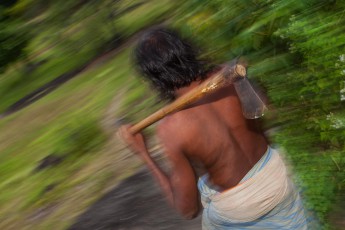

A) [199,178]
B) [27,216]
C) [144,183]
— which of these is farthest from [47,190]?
[199,178]

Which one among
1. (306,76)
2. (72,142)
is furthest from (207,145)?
(72,142)

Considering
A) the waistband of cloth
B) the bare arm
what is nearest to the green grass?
the bare arm

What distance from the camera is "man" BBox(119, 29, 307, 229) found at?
183 centimetres

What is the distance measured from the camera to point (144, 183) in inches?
159

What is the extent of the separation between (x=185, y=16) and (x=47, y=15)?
7.47m

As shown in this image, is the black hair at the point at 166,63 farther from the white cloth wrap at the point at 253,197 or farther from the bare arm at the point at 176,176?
the white cloth wrap at the point at 253,197

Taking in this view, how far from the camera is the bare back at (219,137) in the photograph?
1.81 m

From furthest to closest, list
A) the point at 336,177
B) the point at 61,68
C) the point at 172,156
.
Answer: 1. the point at 61,68
2. the point at 336,177
3. the point at 172,156

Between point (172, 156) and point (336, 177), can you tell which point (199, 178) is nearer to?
point (172, 156)

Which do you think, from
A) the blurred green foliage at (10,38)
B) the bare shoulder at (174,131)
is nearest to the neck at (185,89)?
the bare shoulder at (174,131)

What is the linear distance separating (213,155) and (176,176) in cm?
15

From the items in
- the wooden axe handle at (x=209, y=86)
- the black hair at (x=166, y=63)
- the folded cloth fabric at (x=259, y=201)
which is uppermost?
the black hair at (x=166, y=63)

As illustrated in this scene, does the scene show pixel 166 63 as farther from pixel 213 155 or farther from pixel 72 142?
pixel 72 142

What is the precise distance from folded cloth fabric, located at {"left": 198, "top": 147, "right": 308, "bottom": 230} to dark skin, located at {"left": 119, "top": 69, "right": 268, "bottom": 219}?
3 cm
